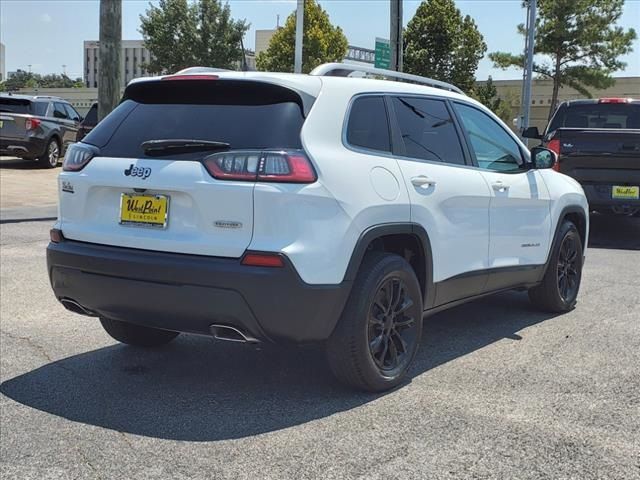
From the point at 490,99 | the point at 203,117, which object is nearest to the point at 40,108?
the point at 203,117

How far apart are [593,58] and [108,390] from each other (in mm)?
36763

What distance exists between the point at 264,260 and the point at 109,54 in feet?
32.6

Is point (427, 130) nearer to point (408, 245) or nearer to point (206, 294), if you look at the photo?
point (408, 245)

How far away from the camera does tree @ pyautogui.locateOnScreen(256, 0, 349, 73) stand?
43.8 meters

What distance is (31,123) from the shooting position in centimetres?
1931

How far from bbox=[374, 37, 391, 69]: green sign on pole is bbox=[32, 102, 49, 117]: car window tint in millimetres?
9200

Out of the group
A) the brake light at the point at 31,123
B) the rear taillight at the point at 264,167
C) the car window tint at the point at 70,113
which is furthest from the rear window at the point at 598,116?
the car window tint at the point at 70,113

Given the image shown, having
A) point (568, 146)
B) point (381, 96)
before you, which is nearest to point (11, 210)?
point (568, 146)

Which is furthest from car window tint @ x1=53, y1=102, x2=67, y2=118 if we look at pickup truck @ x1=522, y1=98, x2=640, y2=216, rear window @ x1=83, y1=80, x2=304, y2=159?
rear window @ x1=83, y1=80, x2=304, y2=159

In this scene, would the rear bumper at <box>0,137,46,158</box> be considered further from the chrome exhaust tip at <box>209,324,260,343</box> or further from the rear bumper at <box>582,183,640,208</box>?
the chrome exhaust tip at <box>209,324,260,343</box>

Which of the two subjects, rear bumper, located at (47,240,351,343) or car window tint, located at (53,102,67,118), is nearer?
rear bumper, located at (47,240,351,343)

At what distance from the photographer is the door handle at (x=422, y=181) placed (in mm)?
4328

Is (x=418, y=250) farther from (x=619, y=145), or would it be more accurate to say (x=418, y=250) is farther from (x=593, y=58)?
(x=593, y=58)

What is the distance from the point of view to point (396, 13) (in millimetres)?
16641
